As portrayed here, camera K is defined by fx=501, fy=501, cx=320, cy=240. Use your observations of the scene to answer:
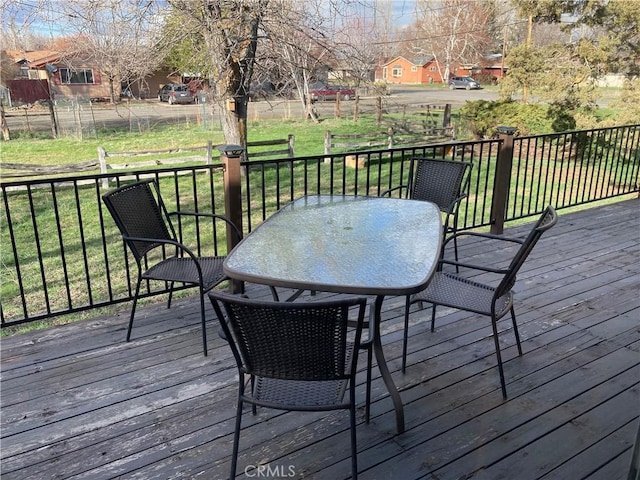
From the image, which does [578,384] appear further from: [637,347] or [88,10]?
[88,10]

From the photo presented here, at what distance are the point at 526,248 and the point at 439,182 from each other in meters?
1.62

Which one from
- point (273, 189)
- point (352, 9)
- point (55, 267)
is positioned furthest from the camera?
point (273, 189)

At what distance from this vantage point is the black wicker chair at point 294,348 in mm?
1424

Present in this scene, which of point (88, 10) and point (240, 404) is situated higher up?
point (88, 10)

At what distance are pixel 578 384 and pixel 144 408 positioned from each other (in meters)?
1.96

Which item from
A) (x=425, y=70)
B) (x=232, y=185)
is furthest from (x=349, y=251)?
(x=425, y=70)

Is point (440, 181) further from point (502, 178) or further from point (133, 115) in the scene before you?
point (133, 115)

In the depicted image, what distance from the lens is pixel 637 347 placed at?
8.62ft

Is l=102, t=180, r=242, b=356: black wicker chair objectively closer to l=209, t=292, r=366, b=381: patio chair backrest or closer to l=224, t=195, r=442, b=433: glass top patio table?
l=224, t=195, r=442, b=433: glass top patio table

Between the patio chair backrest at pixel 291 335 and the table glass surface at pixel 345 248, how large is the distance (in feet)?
0.88

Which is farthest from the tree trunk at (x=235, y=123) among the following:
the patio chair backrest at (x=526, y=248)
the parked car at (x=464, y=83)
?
the parked car at (x=464, y=83)

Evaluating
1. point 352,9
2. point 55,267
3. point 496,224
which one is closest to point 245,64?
point 352,9

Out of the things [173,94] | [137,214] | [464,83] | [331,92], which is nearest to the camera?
[137,214]

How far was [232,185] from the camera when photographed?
10.6 feet
